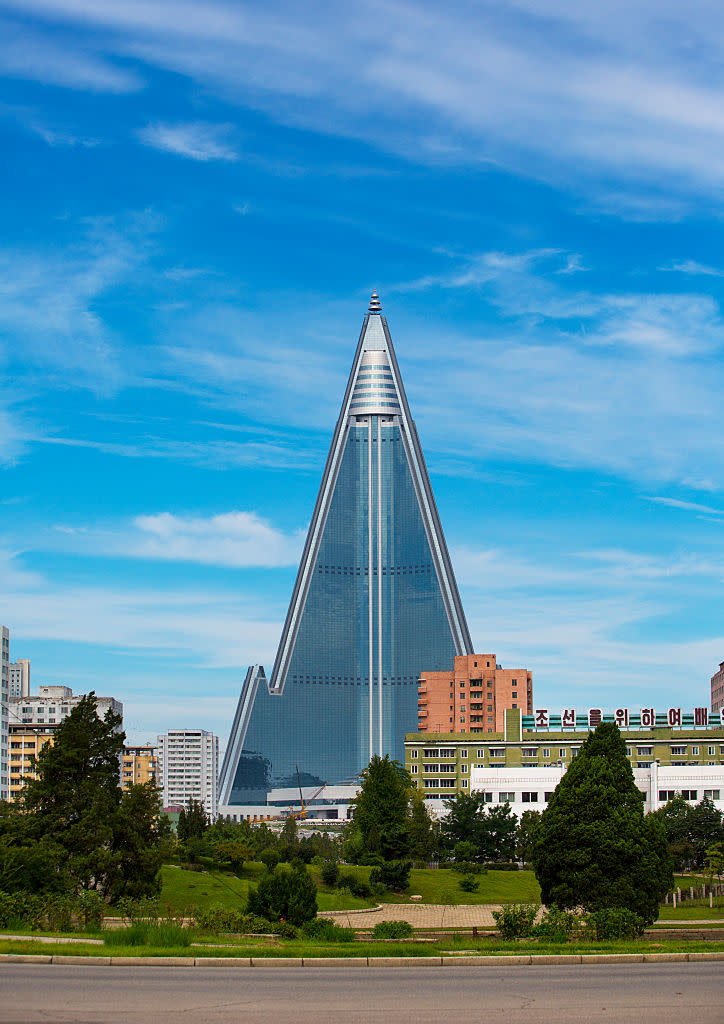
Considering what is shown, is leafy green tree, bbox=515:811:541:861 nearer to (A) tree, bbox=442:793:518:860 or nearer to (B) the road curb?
(A) tree, bbox=442:793:518:860

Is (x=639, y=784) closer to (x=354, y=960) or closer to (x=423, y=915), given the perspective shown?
(x=423, y=915)

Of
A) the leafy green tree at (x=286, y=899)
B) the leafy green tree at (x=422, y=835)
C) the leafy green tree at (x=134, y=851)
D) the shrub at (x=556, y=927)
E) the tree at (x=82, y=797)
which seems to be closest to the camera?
the shrub at (x=556, y=927)

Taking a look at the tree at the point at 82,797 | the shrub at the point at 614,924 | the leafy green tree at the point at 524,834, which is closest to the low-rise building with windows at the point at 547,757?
the leafy green tree at the point at 524,834

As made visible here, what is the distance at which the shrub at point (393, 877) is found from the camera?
66.2 metres

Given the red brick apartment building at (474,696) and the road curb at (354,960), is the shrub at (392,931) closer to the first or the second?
the road curb at (354,960)

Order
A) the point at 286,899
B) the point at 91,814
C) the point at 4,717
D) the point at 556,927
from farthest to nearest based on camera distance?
the point at 4,717, the point at 91,814, the point at 286,899, the point at 556,927

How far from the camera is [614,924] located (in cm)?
3048

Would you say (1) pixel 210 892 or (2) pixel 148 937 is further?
(1) pixel 210 892

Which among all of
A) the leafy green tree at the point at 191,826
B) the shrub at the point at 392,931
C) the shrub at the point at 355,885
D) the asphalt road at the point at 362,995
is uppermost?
the asphalt road at the point at 362,995

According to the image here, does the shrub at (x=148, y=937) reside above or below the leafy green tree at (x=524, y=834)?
above

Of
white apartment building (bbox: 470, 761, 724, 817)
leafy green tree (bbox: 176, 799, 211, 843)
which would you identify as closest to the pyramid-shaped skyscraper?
white apartment building (bbox: 470, 761, 724, 817)

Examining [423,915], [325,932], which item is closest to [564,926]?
[325,932]

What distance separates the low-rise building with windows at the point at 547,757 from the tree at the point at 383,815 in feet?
74.5

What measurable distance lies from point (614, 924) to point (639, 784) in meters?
77.8
